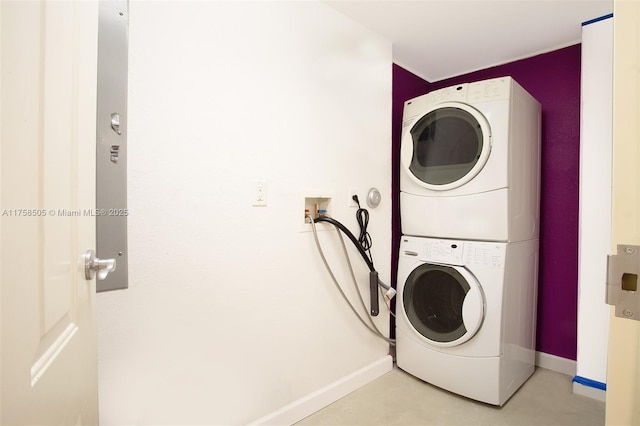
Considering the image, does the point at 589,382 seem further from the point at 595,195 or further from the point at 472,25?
the point at 472,25

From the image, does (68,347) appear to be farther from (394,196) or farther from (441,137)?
(394,196)

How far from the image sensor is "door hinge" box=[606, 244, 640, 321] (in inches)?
16.4

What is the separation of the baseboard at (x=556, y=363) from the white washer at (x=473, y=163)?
0.89m

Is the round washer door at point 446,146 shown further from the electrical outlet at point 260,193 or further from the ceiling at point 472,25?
the electrical outlet at point 260,193

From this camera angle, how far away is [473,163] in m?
1.83

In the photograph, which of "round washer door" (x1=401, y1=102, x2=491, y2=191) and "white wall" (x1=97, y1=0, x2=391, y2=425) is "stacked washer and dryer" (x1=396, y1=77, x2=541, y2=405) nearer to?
"round washer door" (x1=401, y1=102, x2=491, y2=191)

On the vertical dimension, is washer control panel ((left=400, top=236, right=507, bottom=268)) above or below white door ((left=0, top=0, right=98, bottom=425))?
below

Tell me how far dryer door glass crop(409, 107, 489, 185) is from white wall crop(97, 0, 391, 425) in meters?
0.43

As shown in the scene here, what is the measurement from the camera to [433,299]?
1.94 meters

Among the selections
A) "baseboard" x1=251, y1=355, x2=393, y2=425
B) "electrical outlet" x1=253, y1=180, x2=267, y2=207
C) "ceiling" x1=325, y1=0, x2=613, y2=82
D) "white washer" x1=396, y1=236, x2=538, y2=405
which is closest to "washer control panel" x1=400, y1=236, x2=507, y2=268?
"white washer" x1=396, y1=236, x2=538, y2=405

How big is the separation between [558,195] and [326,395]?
204 centimetres

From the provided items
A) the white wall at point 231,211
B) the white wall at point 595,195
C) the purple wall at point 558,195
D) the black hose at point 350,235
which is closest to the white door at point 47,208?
the white wall at point 231,211

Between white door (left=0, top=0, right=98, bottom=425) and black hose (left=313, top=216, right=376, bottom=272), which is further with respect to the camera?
black hose (left=313, top=216, right=376, bottom=272)

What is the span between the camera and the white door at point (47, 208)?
37cm
